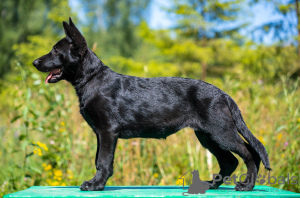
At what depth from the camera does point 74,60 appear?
3.12 m

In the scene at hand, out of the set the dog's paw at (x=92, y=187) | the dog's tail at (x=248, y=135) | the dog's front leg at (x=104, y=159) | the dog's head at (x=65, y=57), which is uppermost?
the dog's head at (x=65, y=57)

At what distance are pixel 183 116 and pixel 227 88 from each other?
2.76 metres

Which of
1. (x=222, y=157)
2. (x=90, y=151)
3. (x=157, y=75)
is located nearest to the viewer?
(x=222, y=157)

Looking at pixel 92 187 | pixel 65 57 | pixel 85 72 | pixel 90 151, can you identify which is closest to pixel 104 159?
pixel 92 187

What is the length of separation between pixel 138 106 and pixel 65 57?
792 mm

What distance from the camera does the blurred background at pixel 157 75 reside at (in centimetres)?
480

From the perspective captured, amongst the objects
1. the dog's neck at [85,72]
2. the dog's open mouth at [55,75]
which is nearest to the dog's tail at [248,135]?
the dog's neck at [85,72]

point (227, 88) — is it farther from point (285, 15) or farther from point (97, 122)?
point (285, 15)

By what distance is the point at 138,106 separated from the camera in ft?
10.3

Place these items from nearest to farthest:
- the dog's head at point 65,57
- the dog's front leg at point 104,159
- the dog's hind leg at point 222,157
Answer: the dog's front leg at point 104,159
the dog's head at point 65,57
the dog's hind leg at point 222,157

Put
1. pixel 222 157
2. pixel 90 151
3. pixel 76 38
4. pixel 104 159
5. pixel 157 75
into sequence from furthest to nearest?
pixel 157 75 < pixel 90 151 < pixel 222 157 < pixel 76 38 < pixel 104 159

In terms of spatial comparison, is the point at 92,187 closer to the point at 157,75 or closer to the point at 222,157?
the point at 222,157

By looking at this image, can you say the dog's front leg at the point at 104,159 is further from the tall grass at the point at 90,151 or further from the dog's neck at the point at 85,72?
the tall grass at the point at 90,151

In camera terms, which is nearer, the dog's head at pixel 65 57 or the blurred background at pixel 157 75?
the dog's head at pixel 65 57
